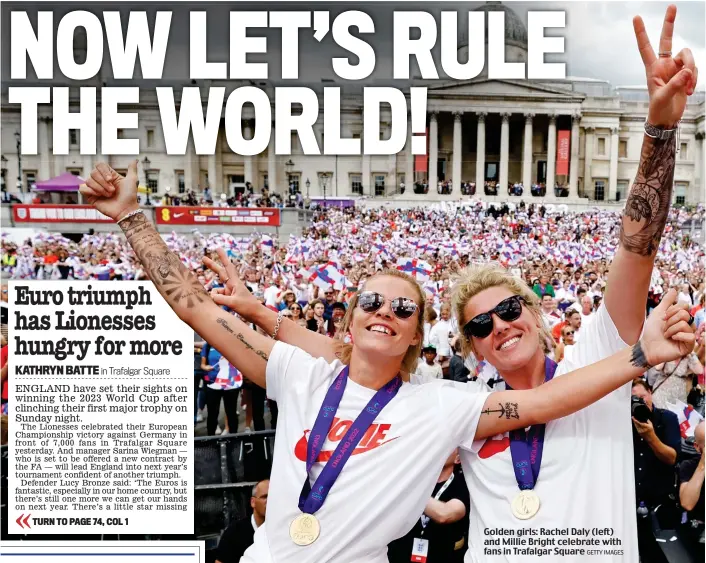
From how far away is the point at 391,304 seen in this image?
6.18 ft

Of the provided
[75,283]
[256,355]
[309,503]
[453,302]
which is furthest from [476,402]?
[75,283]

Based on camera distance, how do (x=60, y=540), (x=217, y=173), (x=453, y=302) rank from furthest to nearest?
(x=217, y=173)
(x=60, y=540)
(x=453, y=302)

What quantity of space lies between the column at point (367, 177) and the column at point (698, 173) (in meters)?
1.96

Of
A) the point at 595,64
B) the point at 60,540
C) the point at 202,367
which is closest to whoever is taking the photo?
the point at 60,540

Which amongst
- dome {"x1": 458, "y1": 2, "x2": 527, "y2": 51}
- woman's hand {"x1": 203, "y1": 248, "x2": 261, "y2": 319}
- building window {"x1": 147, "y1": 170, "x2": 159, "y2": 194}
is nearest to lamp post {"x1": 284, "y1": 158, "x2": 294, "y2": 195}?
building window {"x1": 147, "y1": 170, "x2": 159, "y2": 194}

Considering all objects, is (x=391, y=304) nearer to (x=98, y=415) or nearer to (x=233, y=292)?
(x=233, y=292)

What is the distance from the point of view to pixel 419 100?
337cm

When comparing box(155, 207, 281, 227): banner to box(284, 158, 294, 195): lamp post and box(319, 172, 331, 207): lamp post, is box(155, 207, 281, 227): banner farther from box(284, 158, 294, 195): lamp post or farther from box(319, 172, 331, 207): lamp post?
box(284, 158, 294, 195): lamp post

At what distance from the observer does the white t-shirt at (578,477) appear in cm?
A: 171

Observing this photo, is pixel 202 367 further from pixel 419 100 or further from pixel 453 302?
pixel 453 302

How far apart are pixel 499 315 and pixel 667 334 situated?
0.49 m

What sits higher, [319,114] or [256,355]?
[319,114]

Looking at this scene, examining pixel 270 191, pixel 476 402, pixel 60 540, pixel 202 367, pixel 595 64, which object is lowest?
pixel 60 540

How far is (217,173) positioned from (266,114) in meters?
0.78
